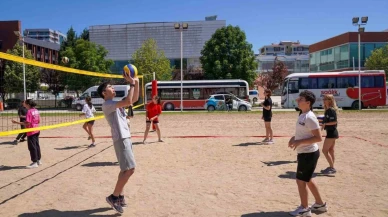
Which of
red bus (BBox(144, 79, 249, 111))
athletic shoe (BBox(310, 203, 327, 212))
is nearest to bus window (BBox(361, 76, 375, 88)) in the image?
red bus (BBox(144, 79, 249, 111))

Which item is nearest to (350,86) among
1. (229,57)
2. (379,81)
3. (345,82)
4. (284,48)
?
(345,82)

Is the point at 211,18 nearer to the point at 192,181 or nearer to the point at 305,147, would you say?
the point at 192,181

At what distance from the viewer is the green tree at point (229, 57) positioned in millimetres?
40438

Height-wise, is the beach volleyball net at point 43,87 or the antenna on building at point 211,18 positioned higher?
the antenna on building at point 211,18

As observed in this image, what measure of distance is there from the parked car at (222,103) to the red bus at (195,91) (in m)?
2.57

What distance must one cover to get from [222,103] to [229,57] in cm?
1362

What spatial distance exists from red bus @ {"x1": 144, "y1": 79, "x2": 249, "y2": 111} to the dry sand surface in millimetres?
21635

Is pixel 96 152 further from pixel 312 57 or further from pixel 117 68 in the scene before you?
pixel 312 57

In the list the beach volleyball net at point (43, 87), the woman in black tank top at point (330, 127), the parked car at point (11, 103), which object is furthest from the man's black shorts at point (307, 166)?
the parked car at point (11, 103)

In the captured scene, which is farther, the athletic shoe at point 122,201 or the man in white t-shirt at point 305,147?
the athletic shoe at point 122,201

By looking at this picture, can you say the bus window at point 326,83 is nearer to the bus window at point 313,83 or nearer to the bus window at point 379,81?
the bus window at point 313,83

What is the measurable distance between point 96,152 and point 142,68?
34.4 metres

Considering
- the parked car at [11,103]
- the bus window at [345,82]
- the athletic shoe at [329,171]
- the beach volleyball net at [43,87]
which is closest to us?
the athletic shoe at [329,171]

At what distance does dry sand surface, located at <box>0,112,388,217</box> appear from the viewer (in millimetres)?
4703
